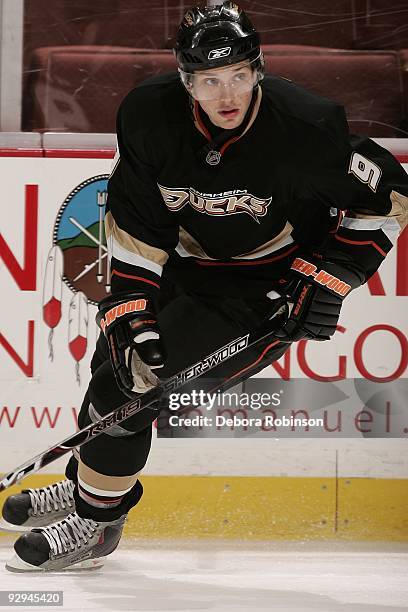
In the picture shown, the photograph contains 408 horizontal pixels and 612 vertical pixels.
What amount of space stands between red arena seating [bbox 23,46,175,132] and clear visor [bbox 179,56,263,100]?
1349 mm

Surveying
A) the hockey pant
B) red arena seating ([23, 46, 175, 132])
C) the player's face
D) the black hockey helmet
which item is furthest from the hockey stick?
red arena seating ([23, 46, 175, 132])

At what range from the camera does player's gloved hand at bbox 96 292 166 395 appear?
2.21 m

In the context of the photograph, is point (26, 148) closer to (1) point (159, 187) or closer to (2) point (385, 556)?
(1) point (159, 187)

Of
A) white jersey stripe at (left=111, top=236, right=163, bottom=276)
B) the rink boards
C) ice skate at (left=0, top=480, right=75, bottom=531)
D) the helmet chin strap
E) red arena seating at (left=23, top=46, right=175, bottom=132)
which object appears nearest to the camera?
the helmet chin strap

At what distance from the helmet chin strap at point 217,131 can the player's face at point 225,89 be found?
0.08 m

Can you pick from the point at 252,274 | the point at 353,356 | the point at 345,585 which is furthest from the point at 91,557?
the point at 353,356

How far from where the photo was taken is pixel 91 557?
254 cm

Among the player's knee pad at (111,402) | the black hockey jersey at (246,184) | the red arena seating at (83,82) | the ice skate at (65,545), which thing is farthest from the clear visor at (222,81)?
the red arena seating at (83,82)

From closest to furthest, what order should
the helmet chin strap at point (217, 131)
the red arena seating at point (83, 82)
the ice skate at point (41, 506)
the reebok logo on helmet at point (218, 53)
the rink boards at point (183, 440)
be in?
the reebok logo on helmet at point (218, 53), the helmet chin strap at point (217, 131), the ice skate at point (41, 506), the rink boards at point (183, 440), the red arena seating at point (83, 82)

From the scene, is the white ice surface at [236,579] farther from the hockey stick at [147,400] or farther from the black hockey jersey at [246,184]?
the black hockey jersey at [246,184]

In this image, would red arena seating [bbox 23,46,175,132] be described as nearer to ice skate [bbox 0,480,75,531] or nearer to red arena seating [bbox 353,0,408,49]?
red arena seating [bbox 353,0,408,49]

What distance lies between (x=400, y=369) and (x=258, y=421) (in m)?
0.49

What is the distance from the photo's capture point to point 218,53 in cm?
204

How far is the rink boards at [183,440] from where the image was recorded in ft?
10.4
